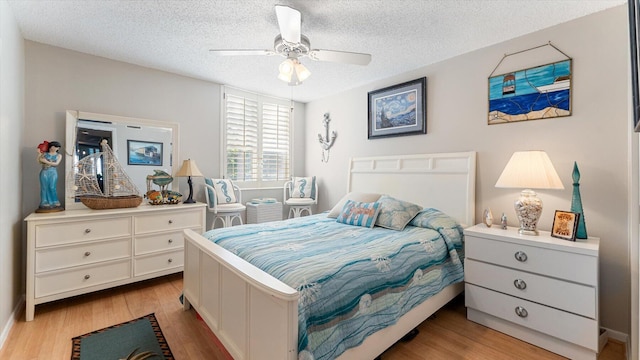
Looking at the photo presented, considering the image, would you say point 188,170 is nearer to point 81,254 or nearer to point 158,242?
point 158,242

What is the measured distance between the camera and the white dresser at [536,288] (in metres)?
1.74

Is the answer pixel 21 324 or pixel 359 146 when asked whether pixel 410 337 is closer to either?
pixel 359 146

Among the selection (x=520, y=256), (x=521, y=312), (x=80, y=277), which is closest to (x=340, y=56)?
(x=520, y=256)

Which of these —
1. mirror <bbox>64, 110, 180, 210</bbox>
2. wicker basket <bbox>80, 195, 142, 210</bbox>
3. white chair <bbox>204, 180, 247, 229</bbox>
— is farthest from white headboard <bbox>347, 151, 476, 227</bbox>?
wicker basket <bbox>80, 195, 142, 210</bbox>

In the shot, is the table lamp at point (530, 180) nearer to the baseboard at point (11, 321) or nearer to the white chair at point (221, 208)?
the white chair at point (221, 208)

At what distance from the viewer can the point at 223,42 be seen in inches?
102

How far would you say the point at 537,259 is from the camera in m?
1.94

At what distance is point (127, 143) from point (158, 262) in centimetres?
138

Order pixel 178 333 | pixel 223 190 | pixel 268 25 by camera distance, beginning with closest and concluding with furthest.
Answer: pixel 178 333
pixel 268 25
pixel 223 190

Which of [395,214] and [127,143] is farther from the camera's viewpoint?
[127,143]

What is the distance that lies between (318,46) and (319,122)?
75.6 inches

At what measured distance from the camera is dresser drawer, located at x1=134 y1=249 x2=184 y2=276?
108 inches

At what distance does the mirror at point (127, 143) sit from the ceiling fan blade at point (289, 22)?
2.20m

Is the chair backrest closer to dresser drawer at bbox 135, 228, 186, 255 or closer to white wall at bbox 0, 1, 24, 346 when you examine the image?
dresser drawer at bbox 135, 228, 186, 255
